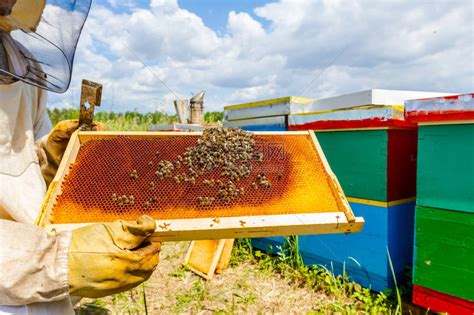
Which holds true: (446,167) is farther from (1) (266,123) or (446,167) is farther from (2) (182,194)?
(1) (266,123)

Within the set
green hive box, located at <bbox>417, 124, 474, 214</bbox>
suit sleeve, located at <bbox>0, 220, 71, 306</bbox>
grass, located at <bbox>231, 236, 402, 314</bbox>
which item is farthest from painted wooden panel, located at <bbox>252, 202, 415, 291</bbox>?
suit sleeve, located at <bbox>0, 220, 71, 306</bbox>

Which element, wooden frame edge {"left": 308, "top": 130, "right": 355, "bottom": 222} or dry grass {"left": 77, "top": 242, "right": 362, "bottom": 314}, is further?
dry grass {"left": 77, "top": 242, "right": 362, "bottom": 314}

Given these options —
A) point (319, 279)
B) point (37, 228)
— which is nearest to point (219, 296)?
point (319, 279)

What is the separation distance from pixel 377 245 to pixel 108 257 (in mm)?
2584

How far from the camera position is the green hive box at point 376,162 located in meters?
3.20

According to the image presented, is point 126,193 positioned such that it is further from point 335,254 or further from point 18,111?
point 335,254

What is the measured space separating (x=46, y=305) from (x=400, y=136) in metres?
3.01

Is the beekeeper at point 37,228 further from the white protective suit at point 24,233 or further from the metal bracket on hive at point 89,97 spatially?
the metal bracket on hive at point 89,97

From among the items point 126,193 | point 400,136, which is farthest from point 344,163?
point 126,193

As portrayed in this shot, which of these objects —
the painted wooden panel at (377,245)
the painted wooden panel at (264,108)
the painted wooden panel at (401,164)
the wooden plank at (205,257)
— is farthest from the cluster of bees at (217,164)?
the wooden plank at (205,257)

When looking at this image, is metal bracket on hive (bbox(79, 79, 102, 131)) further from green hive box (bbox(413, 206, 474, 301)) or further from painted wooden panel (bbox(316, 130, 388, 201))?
A: green hive box (bbox(413, 206, 474, 301))

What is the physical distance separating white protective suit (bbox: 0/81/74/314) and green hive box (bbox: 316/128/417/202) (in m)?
2.63

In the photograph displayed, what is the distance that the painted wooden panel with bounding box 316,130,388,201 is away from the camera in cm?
322

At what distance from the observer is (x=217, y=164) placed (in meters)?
2.14
